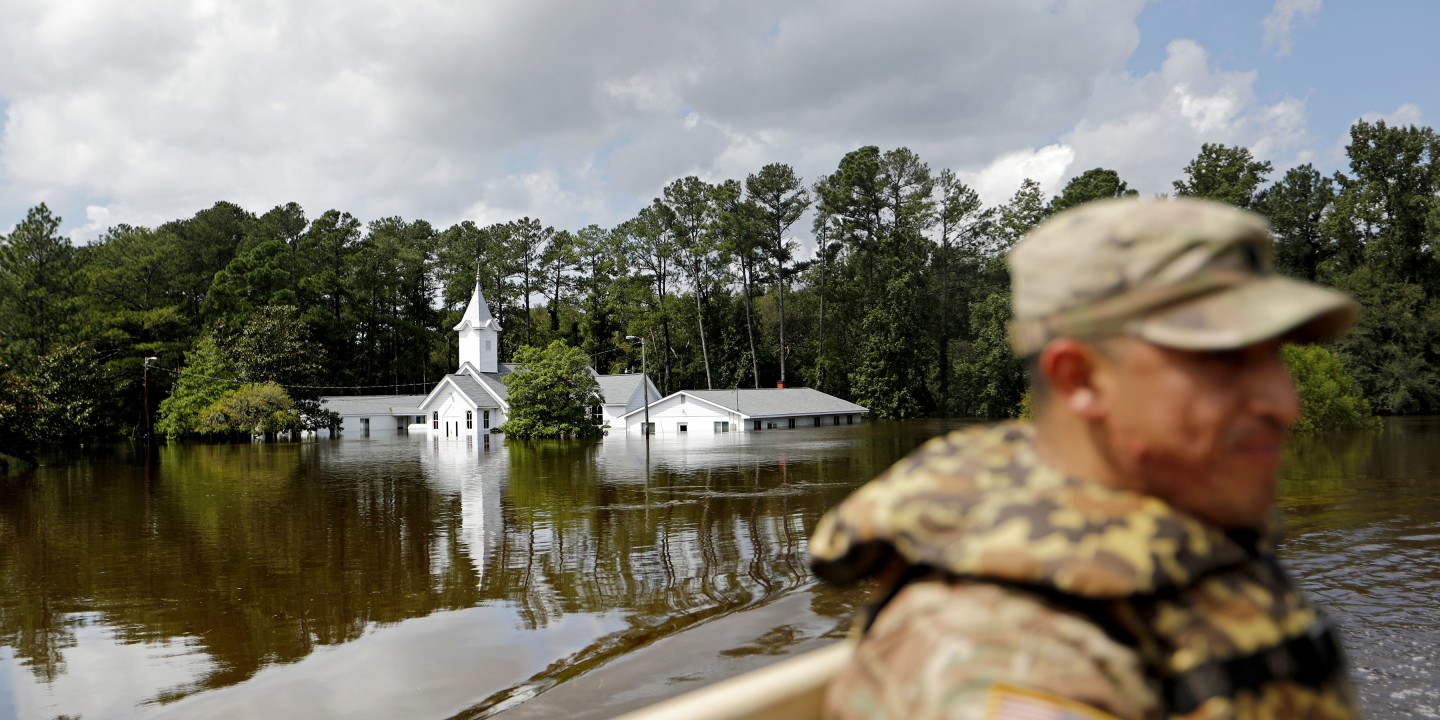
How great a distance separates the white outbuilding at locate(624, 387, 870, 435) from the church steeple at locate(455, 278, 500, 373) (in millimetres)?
12995

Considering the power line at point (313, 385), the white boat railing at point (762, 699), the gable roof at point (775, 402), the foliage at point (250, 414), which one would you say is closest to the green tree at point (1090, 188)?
the gable roof at point (775, 402)

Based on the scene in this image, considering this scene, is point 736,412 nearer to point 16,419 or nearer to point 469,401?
point 469,401

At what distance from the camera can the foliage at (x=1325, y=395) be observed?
1444 inches

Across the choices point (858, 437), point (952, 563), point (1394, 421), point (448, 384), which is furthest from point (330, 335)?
point (952, 563)

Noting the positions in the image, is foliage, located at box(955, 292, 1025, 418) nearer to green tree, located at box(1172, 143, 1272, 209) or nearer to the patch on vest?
green tree, located at box(1172, 143, 1272, 209)

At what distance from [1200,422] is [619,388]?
195 ft

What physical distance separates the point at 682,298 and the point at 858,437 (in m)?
30.1

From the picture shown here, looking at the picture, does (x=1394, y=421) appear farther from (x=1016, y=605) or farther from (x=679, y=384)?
(x=1016, y=605)

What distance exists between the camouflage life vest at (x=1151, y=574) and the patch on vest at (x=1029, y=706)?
96 mm

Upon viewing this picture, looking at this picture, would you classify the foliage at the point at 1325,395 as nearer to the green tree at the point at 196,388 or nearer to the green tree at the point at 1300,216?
the green tree at the point at 1300,216

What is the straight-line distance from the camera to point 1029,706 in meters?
0.82

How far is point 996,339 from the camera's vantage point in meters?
57.5

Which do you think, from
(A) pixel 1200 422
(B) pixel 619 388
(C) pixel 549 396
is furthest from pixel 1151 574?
(B) pixel 619 388

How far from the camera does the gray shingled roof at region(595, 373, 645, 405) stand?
58.8 m
